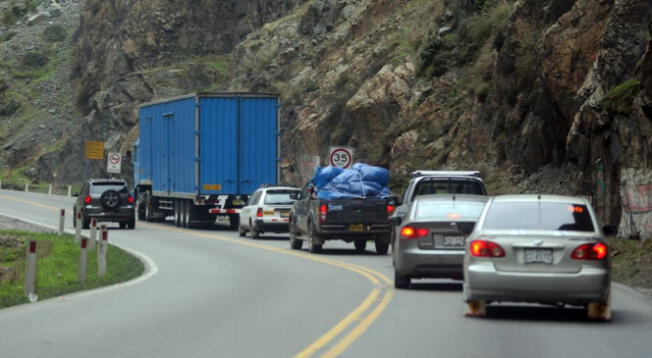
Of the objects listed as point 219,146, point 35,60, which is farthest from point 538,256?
point 35,60

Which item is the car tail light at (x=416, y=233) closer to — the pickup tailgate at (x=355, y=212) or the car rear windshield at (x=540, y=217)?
the car rear windshield at (x=540, y=217)

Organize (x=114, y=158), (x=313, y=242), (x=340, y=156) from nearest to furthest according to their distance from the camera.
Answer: (x=313, y=242), (x=340, y=156), (x=114, y=158)

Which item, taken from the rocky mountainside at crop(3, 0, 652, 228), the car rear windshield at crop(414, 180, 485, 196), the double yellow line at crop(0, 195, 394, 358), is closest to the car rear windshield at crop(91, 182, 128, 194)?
the rocky mountainside at crop(3, 0, 652, 228)

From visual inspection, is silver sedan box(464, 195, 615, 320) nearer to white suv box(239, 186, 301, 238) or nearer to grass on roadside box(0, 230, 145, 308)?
grass on roadside box(0, 230, 145, 308)

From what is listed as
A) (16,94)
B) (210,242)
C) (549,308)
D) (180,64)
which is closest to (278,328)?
(549,308)

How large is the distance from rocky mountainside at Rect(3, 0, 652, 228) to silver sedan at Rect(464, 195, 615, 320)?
12.4 m

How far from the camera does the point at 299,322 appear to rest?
14281 millimetres

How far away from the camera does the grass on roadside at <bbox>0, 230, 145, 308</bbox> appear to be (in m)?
19.3

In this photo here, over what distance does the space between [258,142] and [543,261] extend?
26371 mm

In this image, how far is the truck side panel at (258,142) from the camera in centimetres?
3969

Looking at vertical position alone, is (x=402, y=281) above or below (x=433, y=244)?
below

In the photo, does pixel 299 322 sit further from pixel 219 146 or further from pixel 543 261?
pixel 219 146

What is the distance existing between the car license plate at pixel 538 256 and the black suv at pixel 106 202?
28.0 metres

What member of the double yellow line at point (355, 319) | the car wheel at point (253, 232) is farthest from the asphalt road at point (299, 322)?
the car wheel at point (253, 232)
